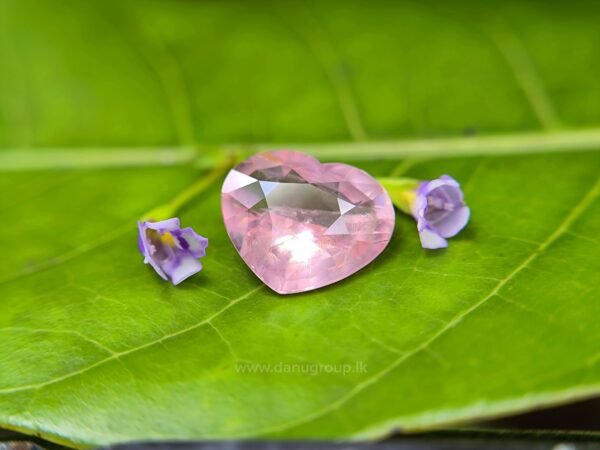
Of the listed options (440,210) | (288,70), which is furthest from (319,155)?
(440,210)

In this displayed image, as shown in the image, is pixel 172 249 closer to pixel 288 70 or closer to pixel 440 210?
pixel 440 210

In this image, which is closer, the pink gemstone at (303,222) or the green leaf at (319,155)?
the green leaf at (319,155)

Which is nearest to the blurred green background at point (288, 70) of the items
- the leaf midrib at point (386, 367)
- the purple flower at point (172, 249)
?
the leaf midrib at point (386, 367)

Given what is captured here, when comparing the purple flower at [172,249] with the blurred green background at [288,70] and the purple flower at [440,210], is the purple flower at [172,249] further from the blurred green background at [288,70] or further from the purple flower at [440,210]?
the blurred green background at [288,70]

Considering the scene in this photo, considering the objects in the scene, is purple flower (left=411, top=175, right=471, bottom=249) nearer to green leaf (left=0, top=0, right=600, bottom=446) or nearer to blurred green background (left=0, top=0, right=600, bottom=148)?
green leaf (left=0, top=0, right=600, bottom=446)

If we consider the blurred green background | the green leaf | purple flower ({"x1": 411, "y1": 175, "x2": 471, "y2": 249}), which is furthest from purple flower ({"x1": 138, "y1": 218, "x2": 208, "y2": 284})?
the blurred green background

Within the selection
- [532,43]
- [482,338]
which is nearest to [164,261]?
[482,338]

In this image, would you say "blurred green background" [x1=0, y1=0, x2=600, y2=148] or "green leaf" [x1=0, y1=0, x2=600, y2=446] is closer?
"green leaf" [x1=0, y1=0, x2=600, y2=446]
